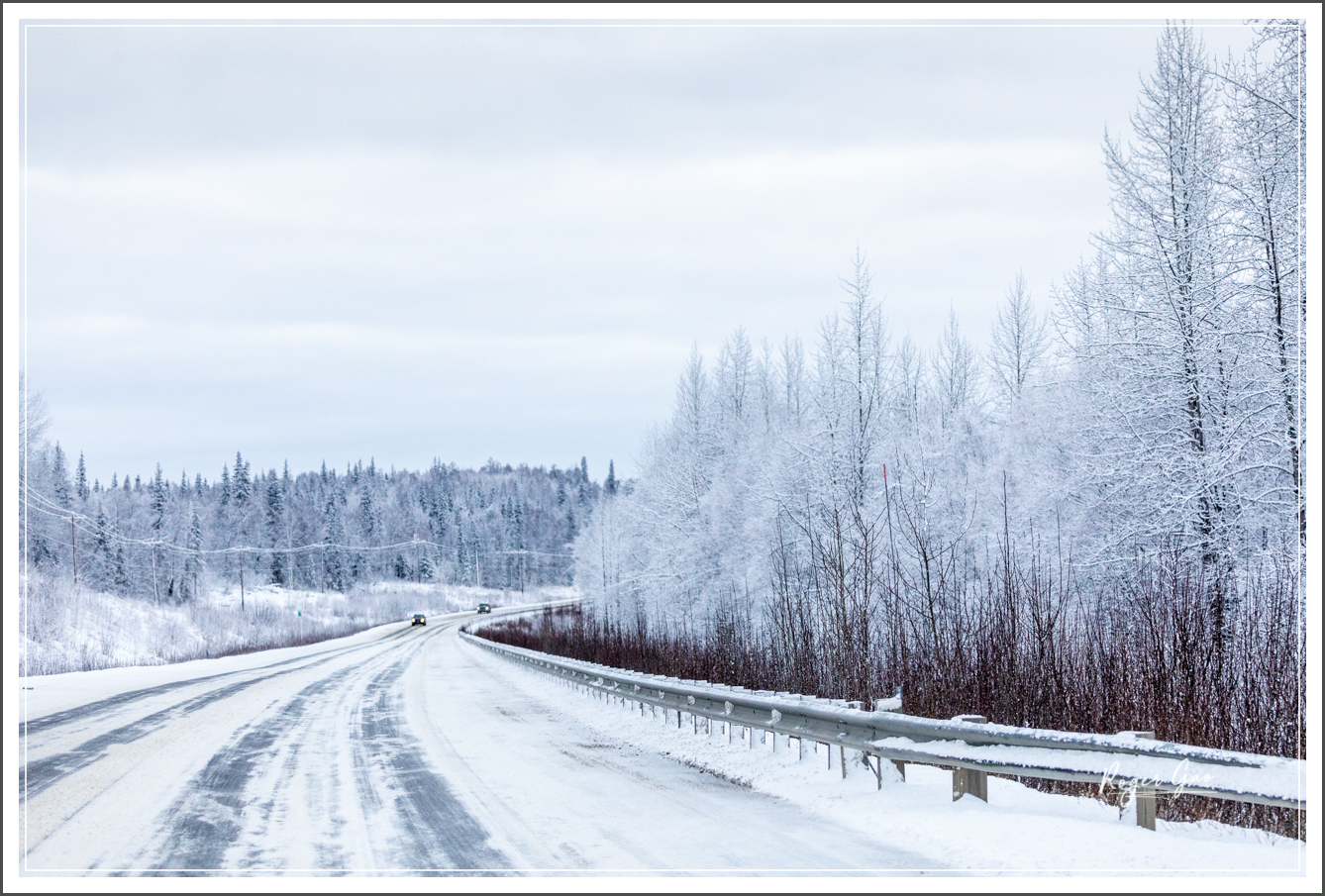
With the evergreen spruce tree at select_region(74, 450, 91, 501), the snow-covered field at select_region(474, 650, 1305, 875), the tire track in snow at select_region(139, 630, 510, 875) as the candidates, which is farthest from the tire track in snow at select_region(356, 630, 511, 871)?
the evergreen spruce tree at select_region(74, 450, 91, 501)

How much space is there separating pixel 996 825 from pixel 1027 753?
50 centimetres

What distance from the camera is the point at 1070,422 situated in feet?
74.3

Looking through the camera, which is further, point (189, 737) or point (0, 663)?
point (189, 737)

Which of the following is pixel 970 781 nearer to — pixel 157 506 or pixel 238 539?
pixel 157 506

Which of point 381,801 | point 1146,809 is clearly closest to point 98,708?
point 381,801

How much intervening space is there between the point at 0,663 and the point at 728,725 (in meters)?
8.16

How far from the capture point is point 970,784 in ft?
23.7

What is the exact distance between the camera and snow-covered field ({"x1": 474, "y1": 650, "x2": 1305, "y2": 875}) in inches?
216

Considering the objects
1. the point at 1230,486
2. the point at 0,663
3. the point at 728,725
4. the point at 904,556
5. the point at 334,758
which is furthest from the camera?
the point at 904,556

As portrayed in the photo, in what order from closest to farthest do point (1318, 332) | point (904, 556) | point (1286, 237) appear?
1. point (1318, 332)
2. point (1286, 237)
3. point (904, 556)

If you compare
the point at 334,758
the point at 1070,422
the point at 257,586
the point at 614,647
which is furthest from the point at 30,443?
the point at 257,586

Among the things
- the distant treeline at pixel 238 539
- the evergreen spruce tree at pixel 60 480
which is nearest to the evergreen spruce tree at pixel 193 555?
the distant treeline at pixel 238 539

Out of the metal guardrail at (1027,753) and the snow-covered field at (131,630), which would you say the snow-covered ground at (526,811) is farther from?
the snow-covered field at (131,630)

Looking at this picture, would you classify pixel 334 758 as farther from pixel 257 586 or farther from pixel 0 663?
pixel 257 586
